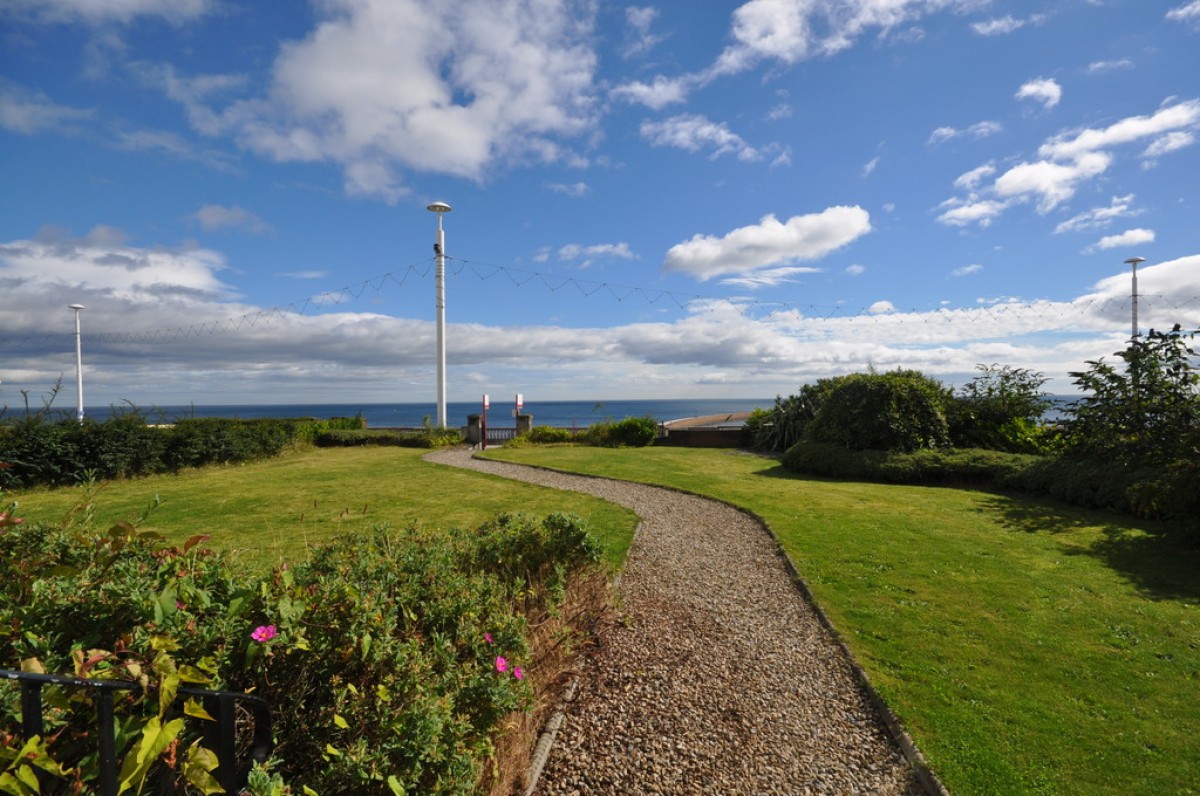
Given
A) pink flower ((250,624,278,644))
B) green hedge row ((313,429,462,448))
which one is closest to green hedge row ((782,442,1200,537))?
pink flower ((250,624,278,644))

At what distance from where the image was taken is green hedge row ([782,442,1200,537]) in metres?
6.24

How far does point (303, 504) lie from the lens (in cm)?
933

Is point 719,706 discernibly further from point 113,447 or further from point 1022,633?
point 113,447

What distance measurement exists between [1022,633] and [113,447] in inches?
590

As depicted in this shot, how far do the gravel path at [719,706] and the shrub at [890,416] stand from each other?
7960 millimetres

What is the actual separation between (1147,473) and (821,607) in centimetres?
633

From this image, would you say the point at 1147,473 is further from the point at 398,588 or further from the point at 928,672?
the point at 398,588

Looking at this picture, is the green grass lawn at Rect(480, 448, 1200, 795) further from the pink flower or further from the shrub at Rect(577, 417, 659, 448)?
the shrub at Rect(577, 417, 659, 448)

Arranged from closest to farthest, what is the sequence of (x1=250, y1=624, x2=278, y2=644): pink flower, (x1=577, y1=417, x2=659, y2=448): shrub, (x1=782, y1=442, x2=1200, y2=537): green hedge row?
(x1=250, y1=624, x2=278, y2=644): pink flower → (x1=782, y1=442, x2=1200, y2=537): green hedge row → (x1=577, y1=417, x2=659, y2=448): shrub

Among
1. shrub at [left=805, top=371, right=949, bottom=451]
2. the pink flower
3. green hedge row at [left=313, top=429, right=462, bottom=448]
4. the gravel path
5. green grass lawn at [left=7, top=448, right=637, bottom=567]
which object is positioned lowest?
the gravel path

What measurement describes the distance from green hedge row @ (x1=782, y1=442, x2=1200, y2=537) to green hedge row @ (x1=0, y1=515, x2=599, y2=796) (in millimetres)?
7316

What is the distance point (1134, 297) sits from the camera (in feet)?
52.5

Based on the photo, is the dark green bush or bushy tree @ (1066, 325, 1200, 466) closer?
bushy tree @ (1066, 325, 1200, 466)

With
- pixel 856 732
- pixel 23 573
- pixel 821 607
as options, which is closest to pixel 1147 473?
pixel 821 607
